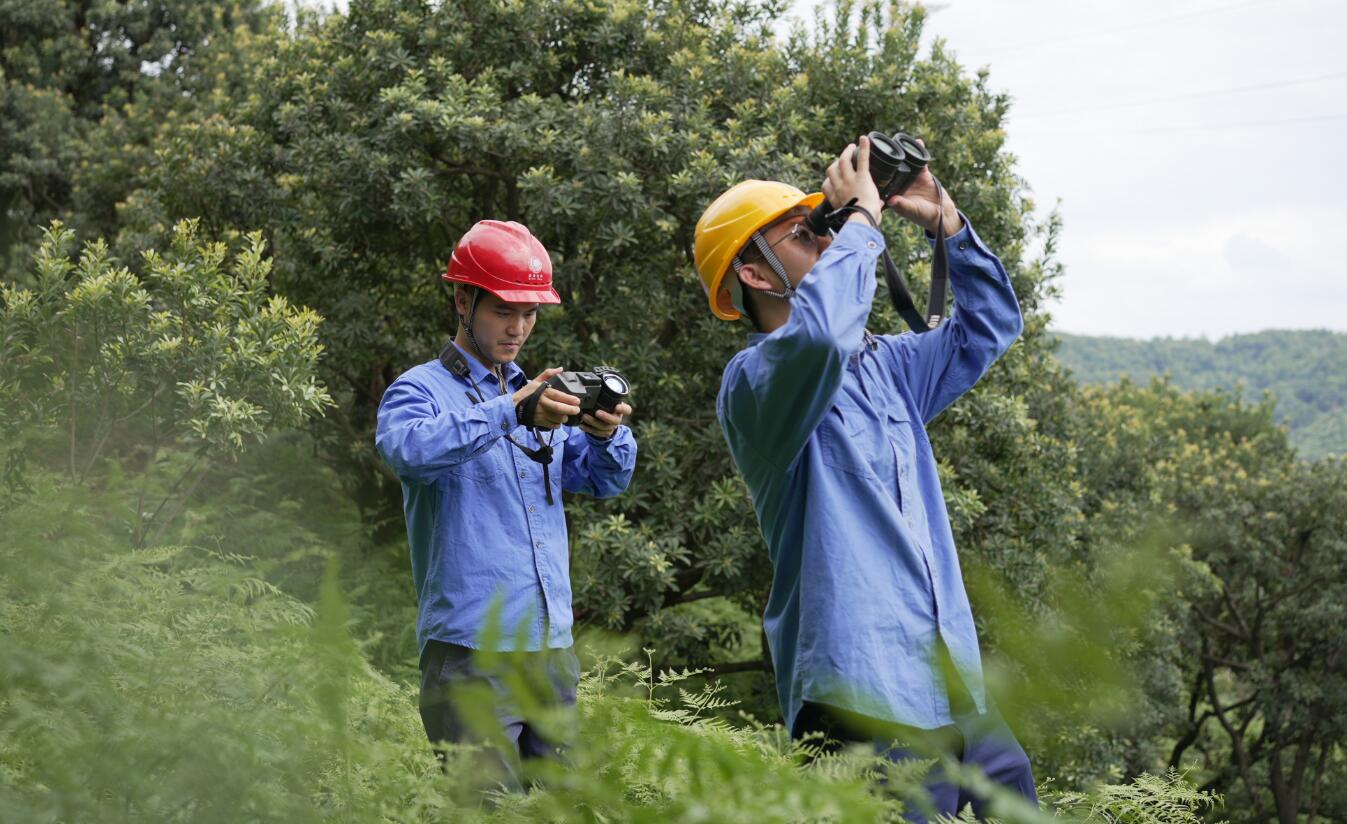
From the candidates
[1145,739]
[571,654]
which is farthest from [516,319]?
[1145,739]

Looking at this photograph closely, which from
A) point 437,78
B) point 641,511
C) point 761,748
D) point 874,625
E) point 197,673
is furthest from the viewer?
point 437,78

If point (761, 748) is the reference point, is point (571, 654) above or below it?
below

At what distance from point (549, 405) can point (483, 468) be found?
298 mm

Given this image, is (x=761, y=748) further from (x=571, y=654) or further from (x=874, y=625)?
(x=571, y=654)

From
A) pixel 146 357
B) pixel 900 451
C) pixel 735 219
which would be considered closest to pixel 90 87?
pixel 146 357

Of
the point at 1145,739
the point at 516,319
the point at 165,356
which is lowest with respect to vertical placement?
the point at 1145,739

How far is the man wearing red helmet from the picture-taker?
344 centimetres

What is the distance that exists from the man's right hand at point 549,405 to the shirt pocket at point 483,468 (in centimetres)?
17

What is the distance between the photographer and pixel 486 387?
3963mm

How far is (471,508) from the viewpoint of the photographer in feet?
11.9

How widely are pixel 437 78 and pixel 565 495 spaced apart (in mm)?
2956

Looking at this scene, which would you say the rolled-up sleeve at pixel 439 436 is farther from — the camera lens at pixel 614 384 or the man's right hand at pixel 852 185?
the man's right hand at pixel 852 185

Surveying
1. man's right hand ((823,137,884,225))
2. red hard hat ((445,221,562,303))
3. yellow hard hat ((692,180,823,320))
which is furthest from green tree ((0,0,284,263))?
man's right hand ((823,137,884,225))

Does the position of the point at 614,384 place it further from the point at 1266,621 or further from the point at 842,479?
the point at 1266,621
